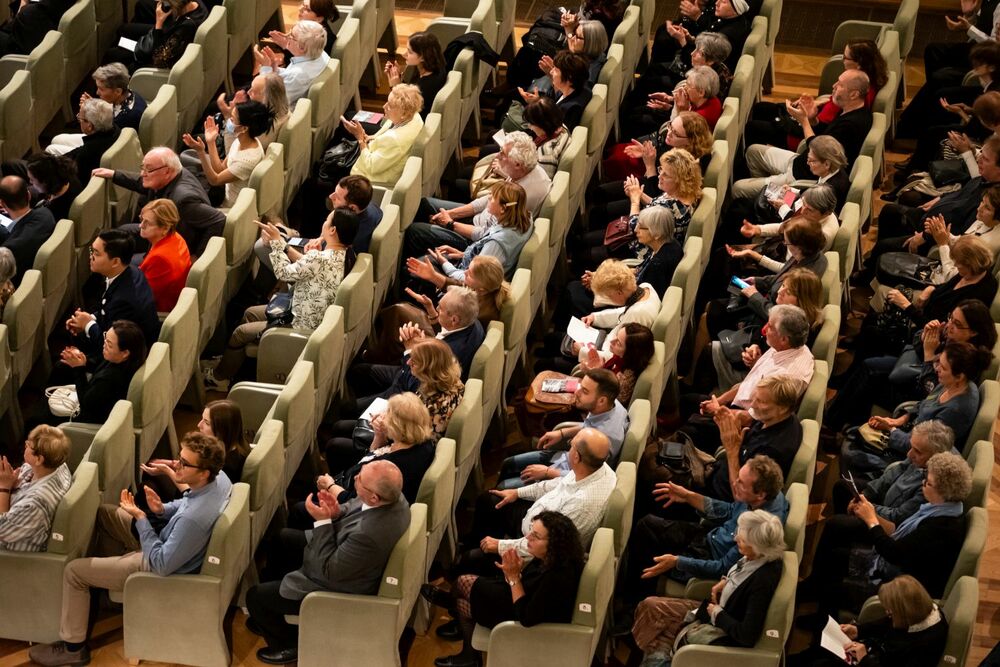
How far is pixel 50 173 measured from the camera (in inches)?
237

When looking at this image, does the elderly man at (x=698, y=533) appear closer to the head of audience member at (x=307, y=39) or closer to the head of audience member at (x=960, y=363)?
the head of audience member at (x=960, y=363)

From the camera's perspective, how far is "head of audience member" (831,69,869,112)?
636 centimetres

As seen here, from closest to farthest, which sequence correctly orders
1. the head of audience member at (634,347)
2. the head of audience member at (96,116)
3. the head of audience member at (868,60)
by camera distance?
the head of audience member at (634,347) < the head of audience member at (96,116) < the head of audience member at (868,60)

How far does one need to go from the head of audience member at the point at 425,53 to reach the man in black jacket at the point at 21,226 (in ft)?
5.94

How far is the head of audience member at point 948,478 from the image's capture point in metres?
4.40

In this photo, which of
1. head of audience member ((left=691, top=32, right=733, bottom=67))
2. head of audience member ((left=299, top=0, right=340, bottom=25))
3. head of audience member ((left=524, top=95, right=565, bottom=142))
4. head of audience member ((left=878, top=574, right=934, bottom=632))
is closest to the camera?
head of audience member ((left=878, top=574, right=934, bottom=632))

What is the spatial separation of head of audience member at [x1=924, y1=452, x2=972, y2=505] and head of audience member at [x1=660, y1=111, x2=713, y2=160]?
204cm

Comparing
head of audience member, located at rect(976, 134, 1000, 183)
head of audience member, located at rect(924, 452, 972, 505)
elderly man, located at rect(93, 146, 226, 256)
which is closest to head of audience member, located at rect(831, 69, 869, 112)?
head of audience member, located at rect(976, 134, 1000, 183)

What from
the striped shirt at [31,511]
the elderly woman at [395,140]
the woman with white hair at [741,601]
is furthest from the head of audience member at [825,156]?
the striped shirt at [31,511]

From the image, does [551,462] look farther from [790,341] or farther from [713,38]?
[713,38]

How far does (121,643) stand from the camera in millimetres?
4824

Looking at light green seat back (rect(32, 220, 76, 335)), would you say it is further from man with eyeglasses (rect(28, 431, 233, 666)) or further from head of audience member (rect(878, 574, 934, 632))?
head of audience member (rect(878, 574, 934, 632))

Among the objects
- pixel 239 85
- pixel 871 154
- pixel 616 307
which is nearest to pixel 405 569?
pixel 616 307

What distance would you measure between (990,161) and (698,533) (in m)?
2.19
